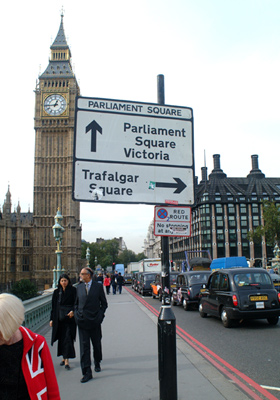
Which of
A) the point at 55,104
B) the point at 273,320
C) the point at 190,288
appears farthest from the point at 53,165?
the point at 273,320

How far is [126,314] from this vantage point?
14938mm

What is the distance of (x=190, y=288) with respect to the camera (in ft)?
52.3

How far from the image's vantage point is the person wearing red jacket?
2332 millimetres

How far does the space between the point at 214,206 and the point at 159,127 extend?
82.2m

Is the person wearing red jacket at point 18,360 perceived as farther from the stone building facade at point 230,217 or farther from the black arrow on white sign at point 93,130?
the stone building facade at point 230,217

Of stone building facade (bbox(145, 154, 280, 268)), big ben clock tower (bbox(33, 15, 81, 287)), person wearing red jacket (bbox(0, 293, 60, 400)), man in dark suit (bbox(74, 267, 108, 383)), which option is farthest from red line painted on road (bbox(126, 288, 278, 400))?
big ben clock tower (bbox(33, 15, 81, 287))

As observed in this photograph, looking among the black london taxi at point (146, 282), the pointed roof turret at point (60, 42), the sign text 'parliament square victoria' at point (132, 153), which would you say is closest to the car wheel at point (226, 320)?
the sign text 'parliament square victoria' at point (132, 153)

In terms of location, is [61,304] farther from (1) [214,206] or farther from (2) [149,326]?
(1) [214,206]

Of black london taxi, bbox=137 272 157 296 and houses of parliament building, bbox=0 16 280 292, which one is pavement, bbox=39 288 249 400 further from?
houses of parliament building, bbox=0 16 280 292

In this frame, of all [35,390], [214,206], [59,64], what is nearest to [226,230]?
[214,206]

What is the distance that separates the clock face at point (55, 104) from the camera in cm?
8838

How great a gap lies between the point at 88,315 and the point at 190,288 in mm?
10330

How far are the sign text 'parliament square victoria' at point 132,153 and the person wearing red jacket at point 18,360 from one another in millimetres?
2371

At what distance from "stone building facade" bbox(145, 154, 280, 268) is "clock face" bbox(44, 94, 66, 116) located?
122ft
